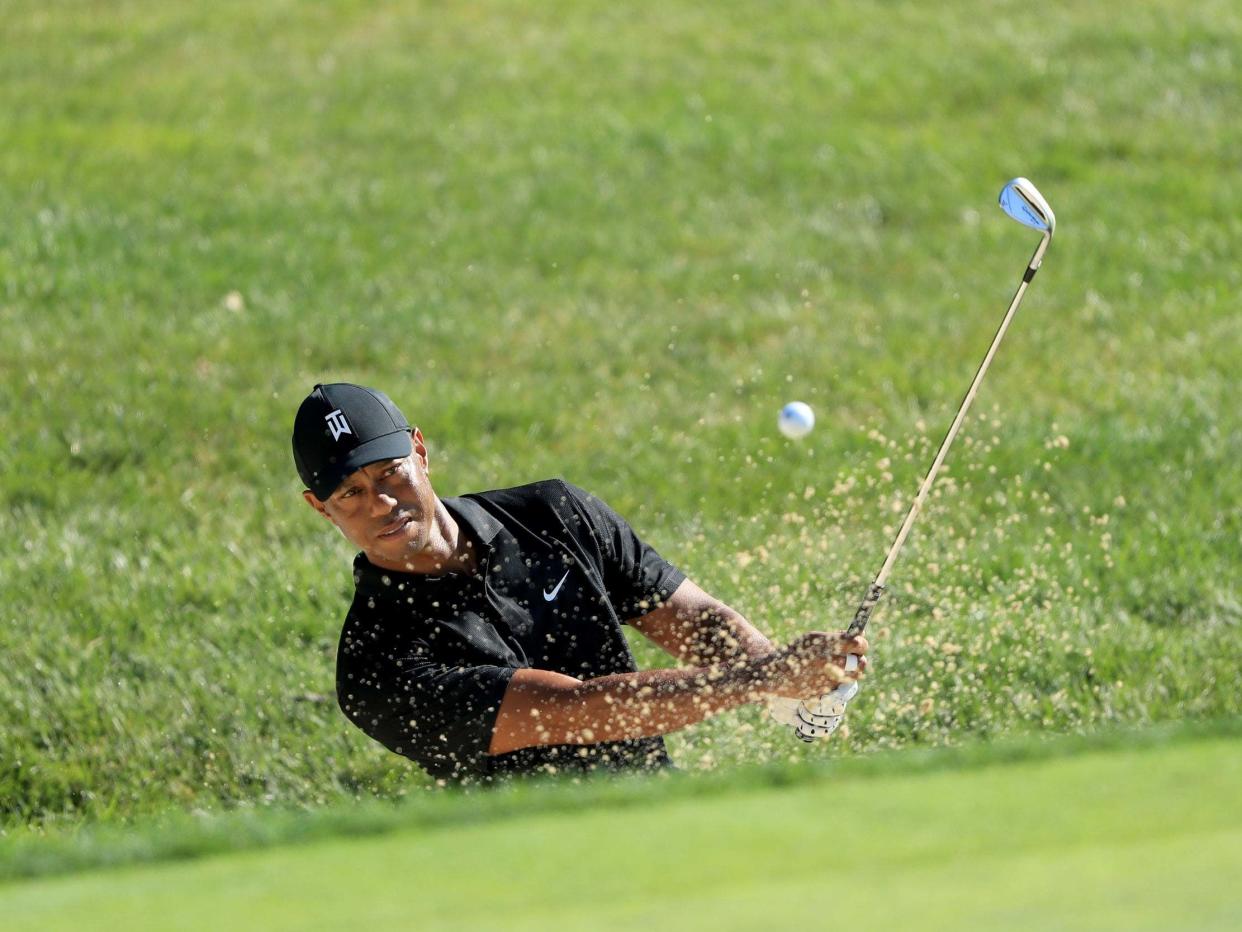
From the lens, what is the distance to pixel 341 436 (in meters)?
4.82

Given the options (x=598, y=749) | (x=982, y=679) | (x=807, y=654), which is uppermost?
(x=807, y=654)

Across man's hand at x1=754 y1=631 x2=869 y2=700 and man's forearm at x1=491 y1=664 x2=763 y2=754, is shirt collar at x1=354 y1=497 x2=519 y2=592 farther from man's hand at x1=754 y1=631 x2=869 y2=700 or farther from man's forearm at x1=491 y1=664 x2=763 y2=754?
man's hand at x1=754 y1=631 x2=869 y2=700

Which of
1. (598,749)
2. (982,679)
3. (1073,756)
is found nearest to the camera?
(1073,756)

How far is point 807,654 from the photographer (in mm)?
4289

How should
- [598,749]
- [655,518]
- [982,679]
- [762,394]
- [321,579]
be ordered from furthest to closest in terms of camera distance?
[762,394] → [655,518] → [321,579] → [982,679] → [598,749]

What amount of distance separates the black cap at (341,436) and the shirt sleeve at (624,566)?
22.4 inches

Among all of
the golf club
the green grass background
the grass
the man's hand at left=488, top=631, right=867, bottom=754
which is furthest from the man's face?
the green grass background

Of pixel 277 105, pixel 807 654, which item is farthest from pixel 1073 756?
pixel 277 105

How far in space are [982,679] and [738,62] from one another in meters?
8.64

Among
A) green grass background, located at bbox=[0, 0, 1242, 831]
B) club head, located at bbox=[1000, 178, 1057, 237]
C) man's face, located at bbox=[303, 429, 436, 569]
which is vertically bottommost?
green grass background, located at bbox=[0, 0, 1242, 831]

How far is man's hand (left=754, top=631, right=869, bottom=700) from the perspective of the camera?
14.0 feet

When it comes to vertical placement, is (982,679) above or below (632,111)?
below

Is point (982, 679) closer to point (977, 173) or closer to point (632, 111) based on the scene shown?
point (977, 173)

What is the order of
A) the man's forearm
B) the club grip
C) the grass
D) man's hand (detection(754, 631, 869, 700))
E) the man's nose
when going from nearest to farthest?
1. the grass
2. man's hand (detection(754, 631, 869, 700))
3. the man's forearm
4. the club grip
5. the man's nose
